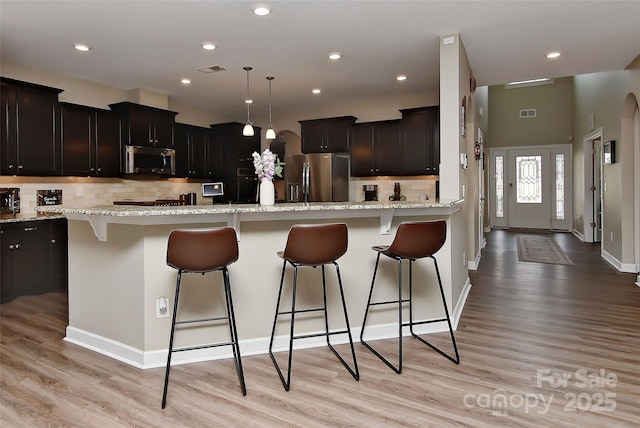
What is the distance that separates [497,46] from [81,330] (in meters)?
4.59

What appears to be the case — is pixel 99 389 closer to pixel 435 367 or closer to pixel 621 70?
pixel 435 367

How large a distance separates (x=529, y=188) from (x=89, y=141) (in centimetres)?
972

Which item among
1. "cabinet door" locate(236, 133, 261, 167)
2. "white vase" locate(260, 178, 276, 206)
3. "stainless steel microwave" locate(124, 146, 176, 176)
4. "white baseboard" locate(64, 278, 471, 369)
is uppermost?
"cabinet door" locate(236, 133, 261, 167)

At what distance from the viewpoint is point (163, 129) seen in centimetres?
615

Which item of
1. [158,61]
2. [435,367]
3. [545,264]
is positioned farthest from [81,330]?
[545,264]

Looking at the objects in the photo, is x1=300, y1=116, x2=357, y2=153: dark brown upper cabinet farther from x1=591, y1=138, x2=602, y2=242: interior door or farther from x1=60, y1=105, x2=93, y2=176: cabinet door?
x1=591, y1=138, x2=602, y2=242: interior door

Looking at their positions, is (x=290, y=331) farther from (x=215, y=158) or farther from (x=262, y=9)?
(x=215, y=158)

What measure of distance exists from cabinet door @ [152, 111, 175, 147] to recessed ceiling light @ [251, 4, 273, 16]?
318 centimetres

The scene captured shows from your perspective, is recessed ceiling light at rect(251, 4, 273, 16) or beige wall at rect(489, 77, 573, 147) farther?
beige wall at rect(489, 77, 573, 147)

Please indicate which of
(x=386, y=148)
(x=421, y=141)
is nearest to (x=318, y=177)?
(x=386, y=148)

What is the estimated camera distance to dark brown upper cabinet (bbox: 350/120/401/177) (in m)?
6.63

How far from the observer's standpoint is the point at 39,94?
479 cm

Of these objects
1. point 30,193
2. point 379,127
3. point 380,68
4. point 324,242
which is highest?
point 380,68

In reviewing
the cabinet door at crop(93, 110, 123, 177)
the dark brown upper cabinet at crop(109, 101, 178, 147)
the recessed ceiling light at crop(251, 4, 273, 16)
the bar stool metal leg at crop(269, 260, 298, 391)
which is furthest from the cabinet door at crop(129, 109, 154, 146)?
the bar stool metal leg at crop(269, 260, 298, 391)
